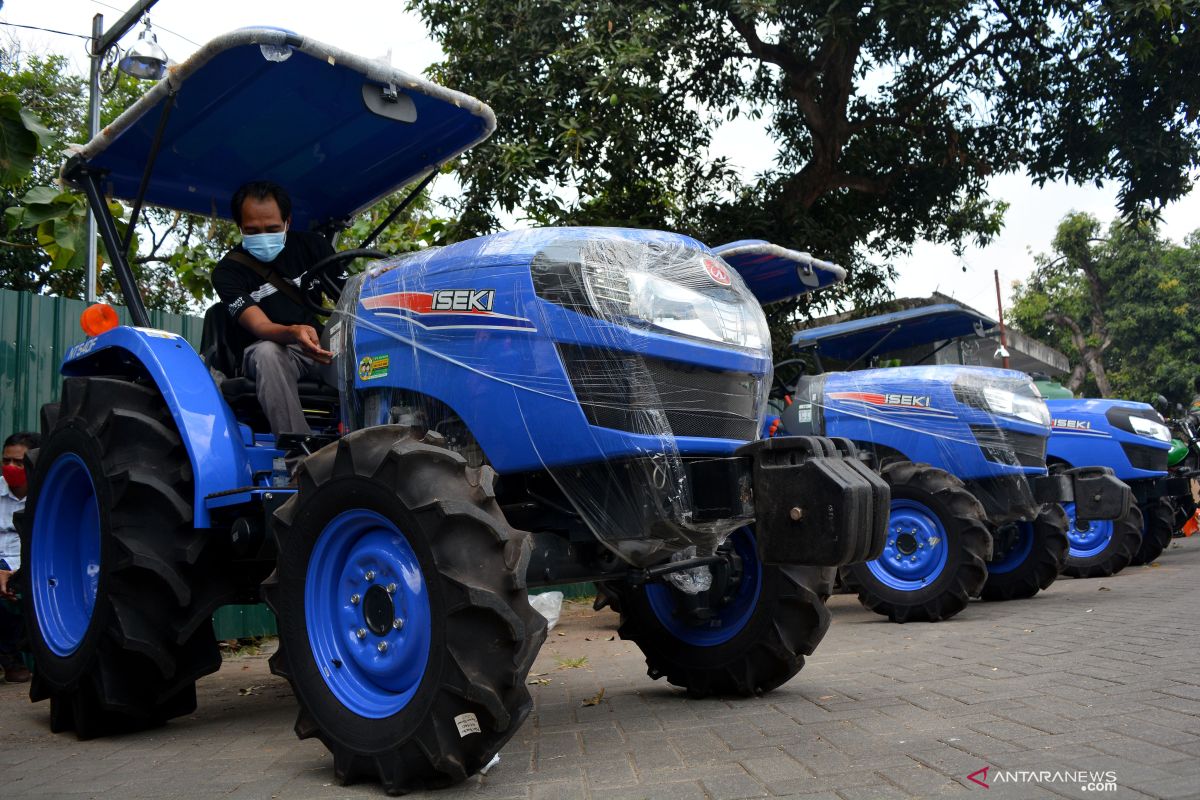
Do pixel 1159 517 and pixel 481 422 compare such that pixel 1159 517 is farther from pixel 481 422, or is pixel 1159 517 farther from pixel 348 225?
pixel 481 422

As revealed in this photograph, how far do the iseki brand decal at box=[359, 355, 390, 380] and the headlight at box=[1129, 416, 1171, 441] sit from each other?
9.30 metres

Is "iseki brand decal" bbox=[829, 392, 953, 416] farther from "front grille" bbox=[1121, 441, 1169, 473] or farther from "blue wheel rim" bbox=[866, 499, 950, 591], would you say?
"front grille" bbox=[1121, 441, 1169, 473]

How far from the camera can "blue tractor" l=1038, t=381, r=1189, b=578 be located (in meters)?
10.7

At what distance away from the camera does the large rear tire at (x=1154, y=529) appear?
38.8 feet

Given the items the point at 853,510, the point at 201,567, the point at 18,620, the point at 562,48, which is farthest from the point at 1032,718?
the point at 562,48

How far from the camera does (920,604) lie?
7543 mm

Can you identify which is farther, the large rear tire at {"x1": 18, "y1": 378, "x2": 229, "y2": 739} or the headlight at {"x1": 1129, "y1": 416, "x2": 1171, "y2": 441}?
the headlight at {"x1": 1129, "y1": 416, "x2": 1171, "y2": 441}

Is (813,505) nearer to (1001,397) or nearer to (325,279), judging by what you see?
(325,279)

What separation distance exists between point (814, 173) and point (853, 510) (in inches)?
417

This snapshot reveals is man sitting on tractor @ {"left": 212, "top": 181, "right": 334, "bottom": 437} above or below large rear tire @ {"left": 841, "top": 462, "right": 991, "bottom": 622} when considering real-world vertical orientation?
above

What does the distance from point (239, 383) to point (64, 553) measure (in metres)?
1.32

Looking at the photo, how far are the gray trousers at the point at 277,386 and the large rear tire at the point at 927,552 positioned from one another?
407cm

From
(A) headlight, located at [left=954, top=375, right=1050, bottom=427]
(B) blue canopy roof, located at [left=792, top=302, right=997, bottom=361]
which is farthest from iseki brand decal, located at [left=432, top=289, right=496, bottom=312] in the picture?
(B) blue canopy roof, located at [left=792, top=302, right=997, bottom=361]

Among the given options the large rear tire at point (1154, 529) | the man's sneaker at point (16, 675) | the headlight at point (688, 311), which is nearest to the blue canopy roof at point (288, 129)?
the headlight at point (688, 311)
